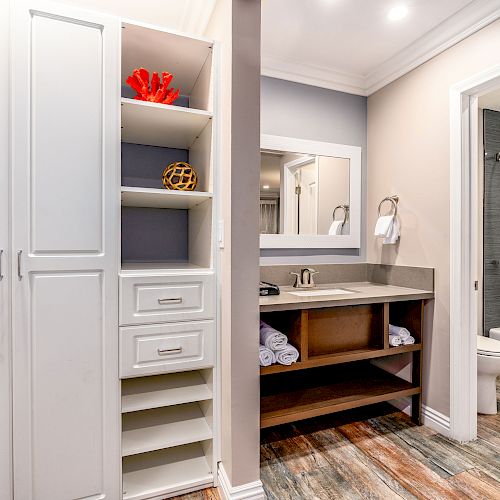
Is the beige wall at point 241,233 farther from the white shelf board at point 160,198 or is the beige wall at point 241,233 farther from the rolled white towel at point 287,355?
the rolled white towel at point 287,355

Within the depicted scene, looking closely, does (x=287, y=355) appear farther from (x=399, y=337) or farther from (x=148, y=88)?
(x=148, y=88)

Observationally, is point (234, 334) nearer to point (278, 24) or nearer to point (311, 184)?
point (311, 184)

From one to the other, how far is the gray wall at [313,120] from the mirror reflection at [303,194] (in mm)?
159

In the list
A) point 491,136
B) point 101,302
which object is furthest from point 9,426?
point 491,136

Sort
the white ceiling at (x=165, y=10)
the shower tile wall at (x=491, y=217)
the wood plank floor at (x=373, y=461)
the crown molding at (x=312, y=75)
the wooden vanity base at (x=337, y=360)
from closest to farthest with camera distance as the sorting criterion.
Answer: the wood plank floor at (x=373, y=461), the white ceiling at (x=165, y=10), the wooden vanity base at (x=337, y=360), the crown molding at (x=312, y=75), the shower tile wall at (x=491, y=217)

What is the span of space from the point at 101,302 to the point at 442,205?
2.01 metres

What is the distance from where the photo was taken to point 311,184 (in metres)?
2.56

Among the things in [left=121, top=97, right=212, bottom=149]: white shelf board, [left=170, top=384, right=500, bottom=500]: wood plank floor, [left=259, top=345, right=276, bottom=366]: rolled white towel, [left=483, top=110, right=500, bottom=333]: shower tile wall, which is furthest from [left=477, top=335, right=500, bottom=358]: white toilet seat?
[left=121, top=97, right=212, bottom=149]: white shelf board

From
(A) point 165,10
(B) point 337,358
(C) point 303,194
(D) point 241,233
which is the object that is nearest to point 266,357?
(B) point 337,358

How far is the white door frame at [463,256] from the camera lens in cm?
206

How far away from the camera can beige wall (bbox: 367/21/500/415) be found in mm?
2104

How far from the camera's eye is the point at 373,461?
6.24 feet

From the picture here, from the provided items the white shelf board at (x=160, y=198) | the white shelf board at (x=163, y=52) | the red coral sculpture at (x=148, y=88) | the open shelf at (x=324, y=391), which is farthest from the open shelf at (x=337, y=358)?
the white shelf board at (x=163, y=52)

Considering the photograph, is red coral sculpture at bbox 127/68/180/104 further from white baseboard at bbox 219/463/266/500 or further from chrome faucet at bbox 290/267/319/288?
white baseboard at bbox 219/463/266/500
